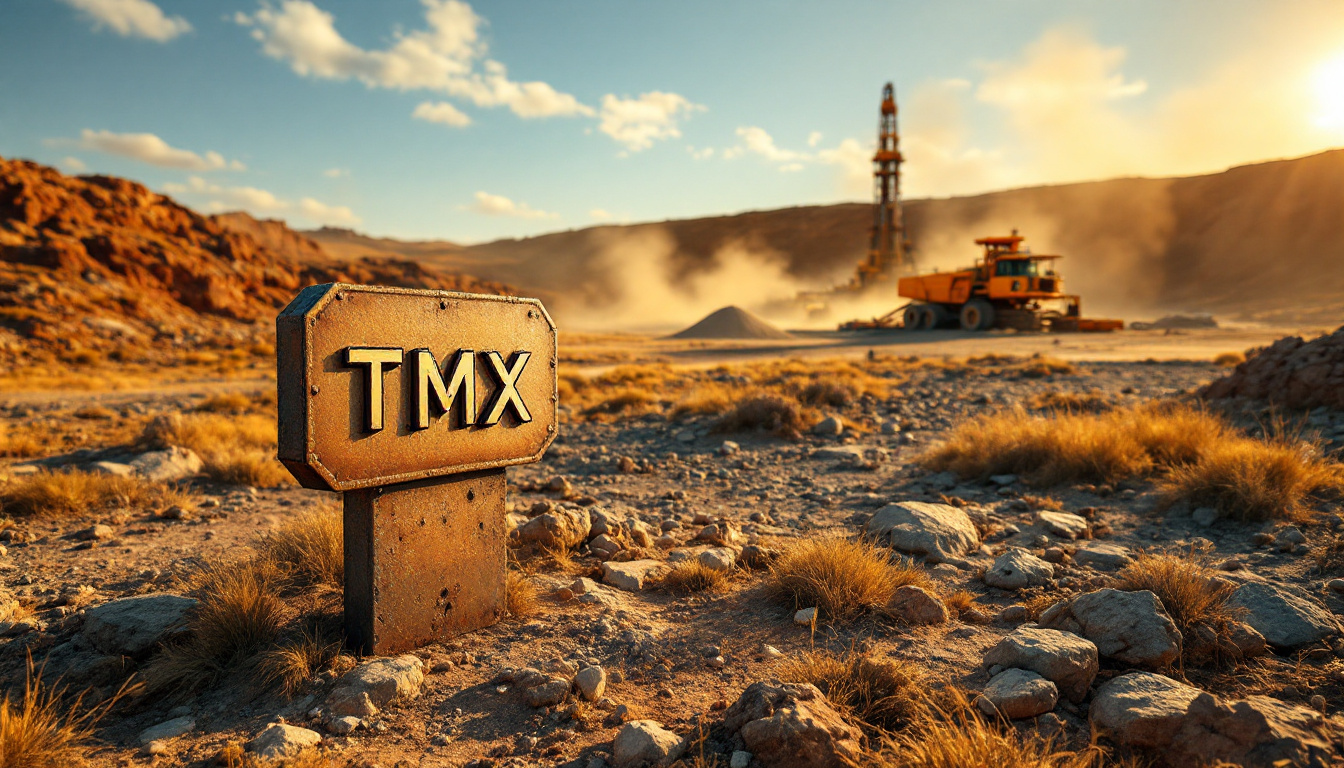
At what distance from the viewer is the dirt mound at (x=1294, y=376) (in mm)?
7844

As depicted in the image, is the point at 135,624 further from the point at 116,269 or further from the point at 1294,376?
the point at 116,269

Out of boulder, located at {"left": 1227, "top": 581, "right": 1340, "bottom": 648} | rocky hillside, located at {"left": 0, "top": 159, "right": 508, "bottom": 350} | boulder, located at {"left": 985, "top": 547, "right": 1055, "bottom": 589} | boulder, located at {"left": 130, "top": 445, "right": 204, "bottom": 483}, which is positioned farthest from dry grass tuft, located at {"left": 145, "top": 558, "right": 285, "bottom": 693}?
rocky hillside, located at {"left": 0, "top": 159, "right": 508, "bottom": 350}

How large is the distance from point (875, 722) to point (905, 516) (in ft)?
7.81

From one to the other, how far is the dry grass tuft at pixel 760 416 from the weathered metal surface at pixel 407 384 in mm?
5578

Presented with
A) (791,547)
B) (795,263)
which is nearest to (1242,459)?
(791,547)

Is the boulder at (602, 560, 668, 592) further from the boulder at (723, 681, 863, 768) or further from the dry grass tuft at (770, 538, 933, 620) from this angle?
the boulder at (723, 681, 863, 768)

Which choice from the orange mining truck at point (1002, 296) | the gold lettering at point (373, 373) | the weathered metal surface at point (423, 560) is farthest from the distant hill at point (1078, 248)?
the gold lettering at point (373, 373)

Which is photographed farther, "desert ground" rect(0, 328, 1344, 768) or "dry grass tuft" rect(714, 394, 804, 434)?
"dry grass tuft" rect(714, 394, 804, 434)

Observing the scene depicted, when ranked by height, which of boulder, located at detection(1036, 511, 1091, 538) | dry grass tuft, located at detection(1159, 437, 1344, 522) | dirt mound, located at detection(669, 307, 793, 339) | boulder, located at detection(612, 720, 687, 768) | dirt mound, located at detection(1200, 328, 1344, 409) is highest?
dirt mound, located at detection(669, 307, 793, 339)

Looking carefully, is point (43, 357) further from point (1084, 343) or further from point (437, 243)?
point (437, 243)

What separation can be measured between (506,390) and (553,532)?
1.42m

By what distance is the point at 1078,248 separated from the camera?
86500 mm

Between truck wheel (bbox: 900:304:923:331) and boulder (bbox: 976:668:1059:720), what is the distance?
Result: 117ft

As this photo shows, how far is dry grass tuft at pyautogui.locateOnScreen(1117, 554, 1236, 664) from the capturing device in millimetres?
2998
